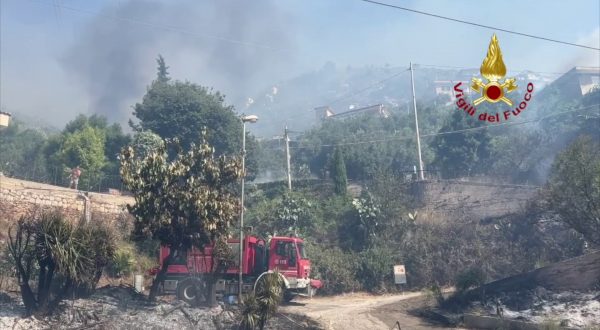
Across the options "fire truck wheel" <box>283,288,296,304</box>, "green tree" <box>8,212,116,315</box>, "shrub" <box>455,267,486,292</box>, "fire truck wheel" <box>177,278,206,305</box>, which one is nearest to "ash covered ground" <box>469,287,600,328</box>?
"shrub" <box>455,267,486,292</box>

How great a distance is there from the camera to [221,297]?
72.5 ft

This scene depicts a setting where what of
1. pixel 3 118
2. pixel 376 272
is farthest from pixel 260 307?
pixel 3 118

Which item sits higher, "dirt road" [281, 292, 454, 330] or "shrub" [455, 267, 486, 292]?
"shrub" [455, 267, 486, 292]

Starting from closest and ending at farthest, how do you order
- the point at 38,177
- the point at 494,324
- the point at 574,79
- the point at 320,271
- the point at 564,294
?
the point at 494,324, the point at 564,294, the point at 320,271, the point at 38,177, the point at 574,79

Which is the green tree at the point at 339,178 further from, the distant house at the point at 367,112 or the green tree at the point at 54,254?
the distant house at the point at 367,112

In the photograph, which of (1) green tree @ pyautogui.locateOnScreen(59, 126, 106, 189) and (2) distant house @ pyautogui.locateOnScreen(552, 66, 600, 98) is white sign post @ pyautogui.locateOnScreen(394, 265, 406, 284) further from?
(2) distant house @ pyautogui.locateOnScreen(552, 66, 600, 98)

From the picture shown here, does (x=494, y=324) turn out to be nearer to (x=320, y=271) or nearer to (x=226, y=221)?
(x=226, y=221)

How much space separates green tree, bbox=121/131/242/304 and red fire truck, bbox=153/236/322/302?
3519mm

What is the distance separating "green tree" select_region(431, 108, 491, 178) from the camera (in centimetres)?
4591

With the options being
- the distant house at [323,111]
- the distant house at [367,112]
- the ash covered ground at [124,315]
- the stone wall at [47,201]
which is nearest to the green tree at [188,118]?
the stone wall at [47,201]

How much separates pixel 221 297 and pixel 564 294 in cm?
1365

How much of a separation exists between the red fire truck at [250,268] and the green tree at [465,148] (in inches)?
1037

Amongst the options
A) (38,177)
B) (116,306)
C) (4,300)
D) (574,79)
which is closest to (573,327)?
(116,306)

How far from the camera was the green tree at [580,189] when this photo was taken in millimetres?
21125
